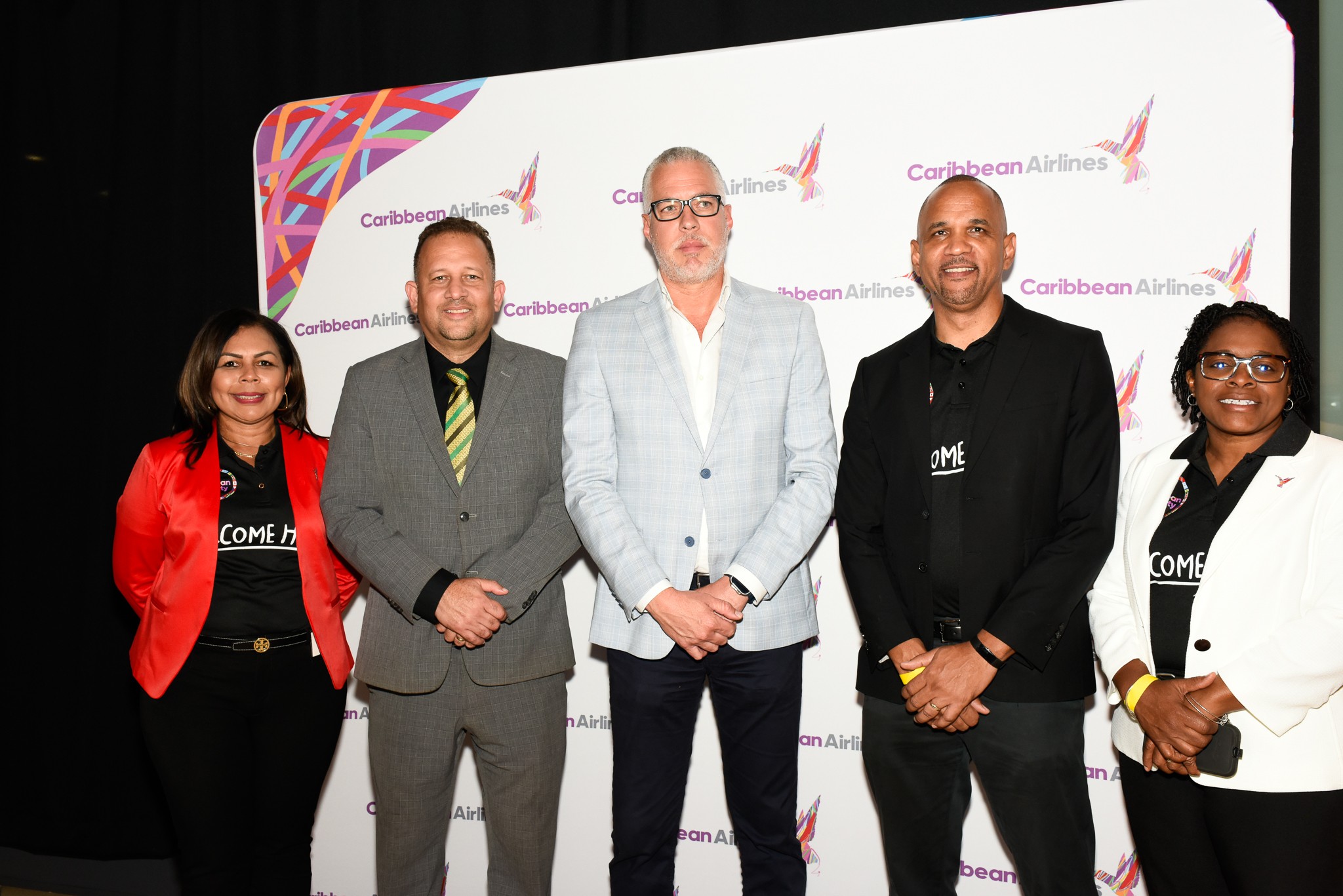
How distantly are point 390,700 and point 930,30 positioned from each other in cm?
259

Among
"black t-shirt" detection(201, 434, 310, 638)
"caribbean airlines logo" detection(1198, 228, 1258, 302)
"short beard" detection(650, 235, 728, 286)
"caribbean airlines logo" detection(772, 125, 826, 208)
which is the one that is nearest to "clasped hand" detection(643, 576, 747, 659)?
"short beard" detection(650, 235, 728, 286)

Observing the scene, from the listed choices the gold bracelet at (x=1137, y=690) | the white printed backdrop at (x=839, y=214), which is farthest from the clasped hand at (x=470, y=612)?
the gold bracelet at (x=1137, y=690)

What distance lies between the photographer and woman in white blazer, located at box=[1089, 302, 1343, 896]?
1.77 m

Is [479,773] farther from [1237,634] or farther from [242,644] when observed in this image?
[1237,634]

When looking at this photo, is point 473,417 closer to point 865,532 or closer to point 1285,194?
point 865,532

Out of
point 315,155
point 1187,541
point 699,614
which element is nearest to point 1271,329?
point 1187,541

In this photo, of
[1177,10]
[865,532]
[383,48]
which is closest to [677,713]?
[865,532]

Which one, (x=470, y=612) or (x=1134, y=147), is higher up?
(x=1134, y=147)

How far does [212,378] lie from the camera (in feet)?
8.13

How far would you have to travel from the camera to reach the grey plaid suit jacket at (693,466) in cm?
220

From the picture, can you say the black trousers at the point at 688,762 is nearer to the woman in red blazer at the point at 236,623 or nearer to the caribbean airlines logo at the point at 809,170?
the woman in red blazer at the point at 236,623

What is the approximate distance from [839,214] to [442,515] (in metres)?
1.60

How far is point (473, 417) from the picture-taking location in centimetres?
240

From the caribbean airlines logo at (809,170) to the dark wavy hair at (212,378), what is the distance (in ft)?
5.53
